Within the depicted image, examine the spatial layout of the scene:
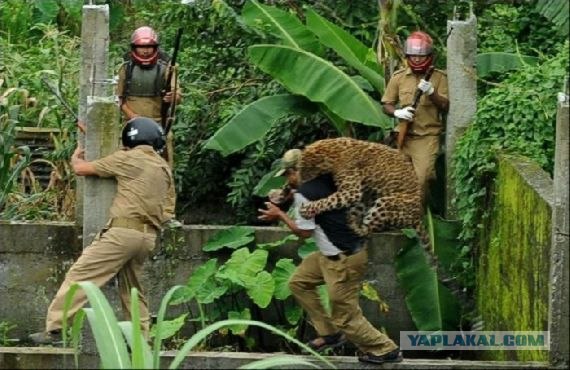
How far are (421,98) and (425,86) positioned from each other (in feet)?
0.80

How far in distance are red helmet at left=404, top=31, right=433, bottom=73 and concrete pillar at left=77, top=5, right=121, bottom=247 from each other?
2493 millimetres

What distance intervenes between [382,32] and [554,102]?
2390mm

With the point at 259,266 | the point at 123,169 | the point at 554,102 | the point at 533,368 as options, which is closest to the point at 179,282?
the point at 259,266

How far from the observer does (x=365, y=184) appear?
1045 cm

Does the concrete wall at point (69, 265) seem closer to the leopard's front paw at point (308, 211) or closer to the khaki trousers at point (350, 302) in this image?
the khaki trousers at point (350, 302)

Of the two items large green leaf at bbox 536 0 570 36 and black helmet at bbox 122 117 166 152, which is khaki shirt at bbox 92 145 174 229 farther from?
large green leaf at bbox 536 0 570 36

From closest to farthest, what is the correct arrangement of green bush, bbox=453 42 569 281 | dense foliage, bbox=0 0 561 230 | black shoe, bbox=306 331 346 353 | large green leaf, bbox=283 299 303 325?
black shoe, bbox=306 331 346 353
green bush, bbox=453 42 569 281
large green leaf, bbox=283 299 303 325
dense foliage, bbox=0 0 561 230

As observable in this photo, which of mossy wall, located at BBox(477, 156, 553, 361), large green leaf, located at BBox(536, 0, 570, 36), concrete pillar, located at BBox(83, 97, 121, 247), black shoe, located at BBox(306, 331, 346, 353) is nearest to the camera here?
large green leaf, located at BBox(536, 0, 570, 36)

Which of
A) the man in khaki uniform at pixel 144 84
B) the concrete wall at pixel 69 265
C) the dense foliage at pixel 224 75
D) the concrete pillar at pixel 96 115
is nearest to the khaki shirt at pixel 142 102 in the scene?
the man in khaki uniform at pixel 144 84

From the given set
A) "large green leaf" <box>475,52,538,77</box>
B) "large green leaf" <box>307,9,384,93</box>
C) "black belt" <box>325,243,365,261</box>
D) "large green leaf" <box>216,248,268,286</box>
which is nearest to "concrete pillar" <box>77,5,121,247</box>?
"large green leaf" <box>216,248,268,286</box>

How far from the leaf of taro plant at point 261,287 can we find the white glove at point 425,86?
202cm

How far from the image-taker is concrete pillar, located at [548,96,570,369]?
8.67 m

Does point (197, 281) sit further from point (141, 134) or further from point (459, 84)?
point (459, 84)

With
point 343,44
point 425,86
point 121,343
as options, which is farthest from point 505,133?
point 121,343
